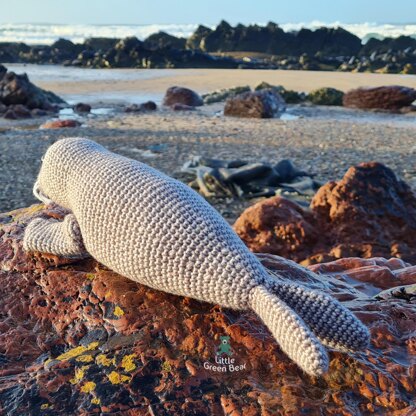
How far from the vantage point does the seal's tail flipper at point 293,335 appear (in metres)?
1.23

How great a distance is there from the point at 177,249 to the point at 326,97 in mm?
13508

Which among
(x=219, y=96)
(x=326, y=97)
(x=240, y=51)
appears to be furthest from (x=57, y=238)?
(x=240, y=51)

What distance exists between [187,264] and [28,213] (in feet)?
4.26

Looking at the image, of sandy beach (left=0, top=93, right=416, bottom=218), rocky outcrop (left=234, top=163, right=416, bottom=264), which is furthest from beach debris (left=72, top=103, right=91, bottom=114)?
rocky outcrop (left=234, top=163, right=416, bottom=264)

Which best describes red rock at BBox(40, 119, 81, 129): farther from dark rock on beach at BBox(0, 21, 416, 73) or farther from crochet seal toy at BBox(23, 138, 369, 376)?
dark rock on beach at BBox(0, 21, 416, 73)

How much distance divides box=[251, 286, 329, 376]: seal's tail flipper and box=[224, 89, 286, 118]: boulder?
10.6m

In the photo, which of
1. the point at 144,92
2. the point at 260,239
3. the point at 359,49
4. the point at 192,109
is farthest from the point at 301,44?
the point at 260,239

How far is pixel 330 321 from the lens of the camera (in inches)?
53.2

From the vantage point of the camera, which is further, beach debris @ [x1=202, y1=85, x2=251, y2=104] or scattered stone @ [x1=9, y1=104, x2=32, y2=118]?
beach debris @ [x1=202, y1=85, x2=251, y2=104]

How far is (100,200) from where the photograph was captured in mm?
1726

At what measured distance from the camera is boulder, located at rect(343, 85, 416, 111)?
43.1 ft

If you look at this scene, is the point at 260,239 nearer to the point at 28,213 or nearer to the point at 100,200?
the point at 28,213

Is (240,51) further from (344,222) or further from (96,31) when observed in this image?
(344,222)

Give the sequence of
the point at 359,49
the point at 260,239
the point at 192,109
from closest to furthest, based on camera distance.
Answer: the point at 260,239, the point at 192,109, the point at 359,49
